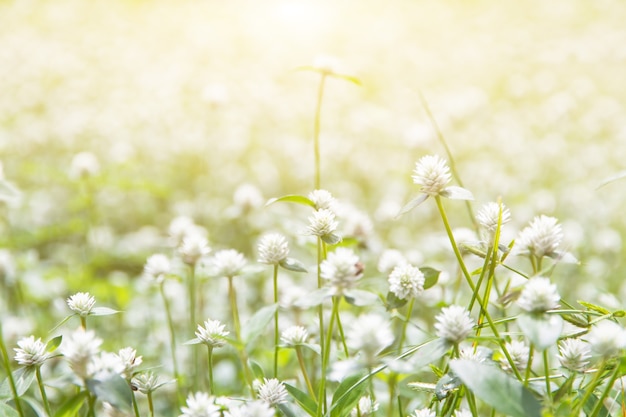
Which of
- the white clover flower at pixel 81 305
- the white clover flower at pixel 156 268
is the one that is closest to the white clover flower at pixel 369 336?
the white clover flower at pixel 81 305

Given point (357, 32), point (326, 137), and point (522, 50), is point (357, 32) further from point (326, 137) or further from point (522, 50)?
point (326, 137)

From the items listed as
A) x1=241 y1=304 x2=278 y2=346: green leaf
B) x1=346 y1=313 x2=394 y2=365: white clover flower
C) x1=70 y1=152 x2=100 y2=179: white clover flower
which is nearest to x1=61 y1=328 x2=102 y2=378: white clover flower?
x1=241 y1=304 x2=278 y2=346: green leaf

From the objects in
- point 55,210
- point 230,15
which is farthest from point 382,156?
point 230,15

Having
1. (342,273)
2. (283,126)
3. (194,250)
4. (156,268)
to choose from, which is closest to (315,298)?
(342,273)

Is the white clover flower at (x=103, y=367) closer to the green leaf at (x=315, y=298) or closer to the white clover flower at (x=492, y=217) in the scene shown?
the green leaf at (x=315, y=298)

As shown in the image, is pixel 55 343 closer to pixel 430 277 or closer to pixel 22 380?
pixel 22 380

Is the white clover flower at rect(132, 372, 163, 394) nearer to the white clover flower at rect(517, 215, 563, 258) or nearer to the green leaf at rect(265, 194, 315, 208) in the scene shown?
the green leaf at rect(265, 194, 315, 208)
